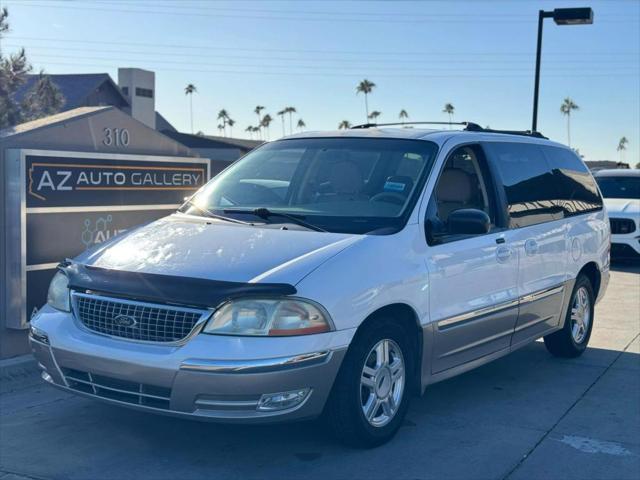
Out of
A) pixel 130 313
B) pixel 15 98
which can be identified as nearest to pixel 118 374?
pixel 130 313

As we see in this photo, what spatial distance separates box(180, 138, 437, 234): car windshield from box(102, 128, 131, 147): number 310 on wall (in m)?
1.88

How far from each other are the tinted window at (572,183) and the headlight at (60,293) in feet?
13.6

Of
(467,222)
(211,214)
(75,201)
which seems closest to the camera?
(467,222)

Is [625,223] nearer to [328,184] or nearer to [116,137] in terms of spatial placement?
[116,137]

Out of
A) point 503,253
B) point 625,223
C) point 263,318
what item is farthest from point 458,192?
point 625,223

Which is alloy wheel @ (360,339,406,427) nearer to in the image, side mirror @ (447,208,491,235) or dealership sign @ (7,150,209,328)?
side mirror @ (447,208,491,235)

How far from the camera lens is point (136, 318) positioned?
461 centimetres

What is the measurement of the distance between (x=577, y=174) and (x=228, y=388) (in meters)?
4.64

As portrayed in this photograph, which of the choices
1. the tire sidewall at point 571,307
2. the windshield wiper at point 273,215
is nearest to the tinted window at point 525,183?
the tire sidewall at point 571,307

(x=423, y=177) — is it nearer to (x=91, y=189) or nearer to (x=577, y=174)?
(x=577, y=174)

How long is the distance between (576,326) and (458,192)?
7.86ft

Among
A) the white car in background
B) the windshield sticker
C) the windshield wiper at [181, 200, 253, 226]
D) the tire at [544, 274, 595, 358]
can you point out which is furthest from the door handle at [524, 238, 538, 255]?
the white car in background

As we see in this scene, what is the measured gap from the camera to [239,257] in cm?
478

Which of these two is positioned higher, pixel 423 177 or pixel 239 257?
pixel 423 177
